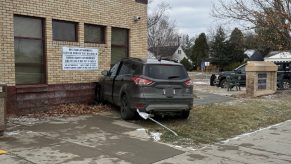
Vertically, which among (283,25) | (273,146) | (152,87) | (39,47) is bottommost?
(273,146)

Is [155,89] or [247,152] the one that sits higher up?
[155,89]

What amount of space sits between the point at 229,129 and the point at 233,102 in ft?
20.0

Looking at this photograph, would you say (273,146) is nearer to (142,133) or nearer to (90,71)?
(142,133)

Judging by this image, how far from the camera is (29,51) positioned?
40.4 feet

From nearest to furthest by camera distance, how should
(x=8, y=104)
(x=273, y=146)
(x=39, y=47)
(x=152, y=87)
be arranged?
(x=273, y=146) < (x=152, y=87) < (x=8, y=104) < (x=39, y=47)

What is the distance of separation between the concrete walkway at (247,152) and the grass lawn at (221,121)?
0.51 metres

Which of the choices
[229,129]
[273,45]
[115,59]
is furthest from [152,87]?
[273,45]

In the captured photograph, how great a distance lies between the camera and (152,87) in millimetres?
10562

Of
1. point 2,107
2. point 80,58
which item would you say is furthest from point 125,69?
point 2,107

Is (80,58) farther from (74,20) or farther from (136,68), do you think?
(136,68)

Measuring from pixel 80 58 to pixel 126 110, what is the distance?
3348mm

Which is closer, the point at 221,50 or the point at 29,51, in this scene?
the point at 29,51

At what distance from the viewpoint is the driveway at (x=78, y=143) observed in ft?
24.3

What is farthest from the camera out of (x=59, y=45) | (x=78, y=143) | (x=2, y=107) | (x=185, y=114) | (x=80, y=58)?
(x=80, y=58)
